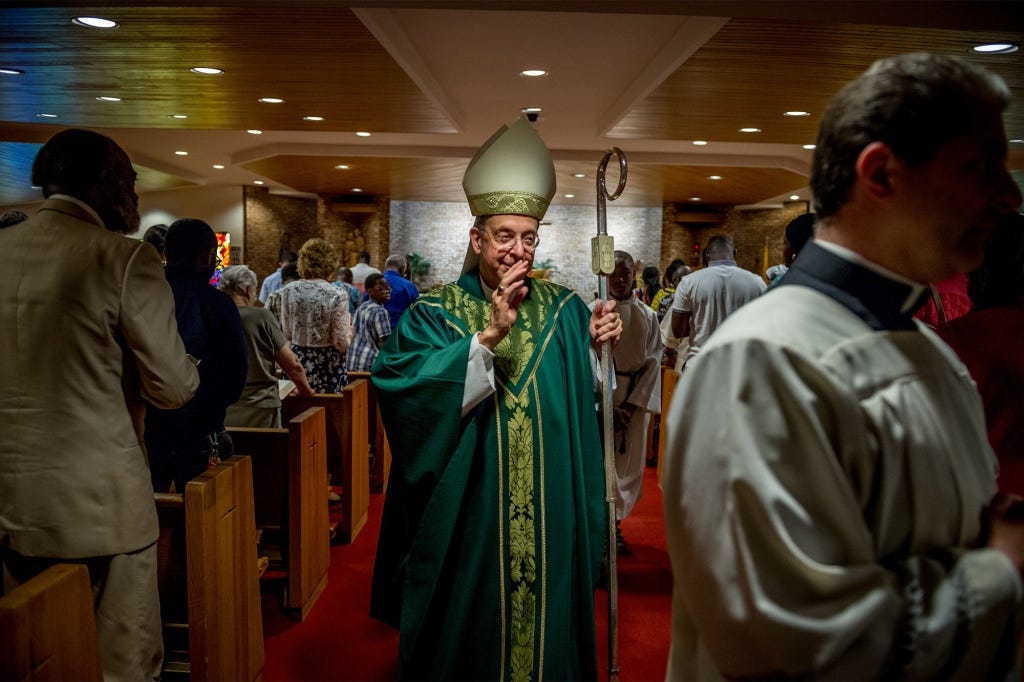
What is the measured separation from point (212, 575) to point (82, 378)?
2.40 ft

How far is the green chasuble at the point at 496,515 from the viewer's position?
2.33m

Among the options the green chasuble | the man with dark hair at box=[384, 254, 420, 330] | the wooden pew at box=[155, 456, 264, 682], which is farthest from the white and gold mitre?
the man with dark hair at box=[384, 254, 420, 330]

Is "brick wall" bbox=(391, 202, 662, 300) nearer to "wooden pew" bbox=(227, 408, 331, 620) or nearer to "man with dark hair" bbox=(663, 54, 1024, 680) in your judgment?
"wooden pew" bbox=(227, 408, 331, 620)

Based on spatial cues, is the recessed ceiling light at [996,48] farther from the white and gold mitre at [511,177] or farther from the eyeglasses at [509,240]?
the eyeglasses at [509,240]

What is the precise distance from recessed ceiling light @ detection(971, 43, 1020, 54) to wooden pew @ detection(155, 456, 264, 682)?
11.5 ft

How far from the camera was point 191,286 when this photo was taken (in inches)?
118

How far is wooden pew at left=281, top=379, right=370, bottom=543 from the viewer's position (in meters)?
4.28

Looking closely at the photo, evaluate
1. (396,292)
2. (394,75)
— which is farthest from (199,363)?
(396,292)

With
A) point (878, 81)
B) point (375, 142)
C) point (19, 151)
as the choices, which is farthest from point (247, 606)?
point (19, 151)

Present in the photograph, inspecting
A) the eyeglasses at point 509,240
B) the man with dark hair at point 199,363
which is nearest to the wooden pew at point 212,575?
the man with dark hair at point 199,363

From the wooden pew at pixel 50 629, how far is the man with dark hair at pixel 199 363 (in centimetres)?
146

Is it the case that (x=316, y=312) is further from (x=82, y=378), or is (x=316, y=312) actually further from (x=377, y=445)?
(x=82, y=378)

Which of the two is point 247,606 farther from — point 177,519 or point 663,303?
point 663,303

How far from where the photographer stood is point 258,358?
3.83 m
